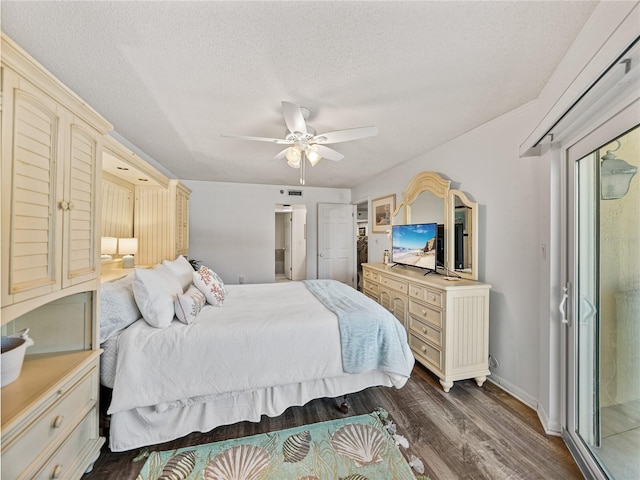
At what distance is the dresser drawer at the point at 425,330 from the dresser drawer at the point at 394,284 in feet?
0.98

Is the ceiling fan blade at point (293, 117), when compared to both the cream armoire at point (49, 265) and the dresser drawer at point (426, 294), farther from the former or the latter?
the dresser drawer at point (426, 294)

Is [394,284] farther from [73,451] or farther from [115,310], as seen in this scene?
[73,451]

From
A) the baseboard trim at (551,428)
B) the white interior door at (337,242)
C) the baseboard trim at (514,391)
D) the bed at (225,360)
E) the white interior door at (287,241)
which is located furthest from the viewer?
the white interior door at (287,241)

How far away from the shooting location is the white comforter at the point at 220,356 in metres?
1.48

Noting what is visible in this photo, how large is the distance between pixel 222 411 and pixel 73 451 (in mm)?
724

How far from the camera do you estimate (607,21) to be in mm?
1110

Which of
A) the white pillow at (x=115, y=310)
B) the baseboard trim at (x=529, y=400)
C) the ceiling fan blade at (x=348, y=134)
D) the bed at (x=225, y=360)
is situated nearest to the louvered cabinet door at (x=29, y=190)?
the white pillow at (x=115, y=310)

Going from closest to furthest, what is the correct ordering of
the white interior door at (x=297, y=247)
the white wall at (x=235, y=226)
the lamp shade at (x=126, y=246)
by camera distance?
the lamp shade at (x=126, y=246), the white wall at (x=235, y=226), the white interior door at (x=297, y=247)

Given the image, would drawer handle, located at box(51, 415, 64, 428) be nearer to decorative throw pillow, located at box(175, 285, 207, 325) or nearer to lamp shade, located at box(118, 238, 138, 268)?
decorative throw pillow, located at box(175, 285, 207, 325)

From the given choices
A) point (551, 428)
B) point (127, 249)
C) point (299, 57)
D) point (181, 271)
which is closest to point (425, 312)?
point (551, 428)

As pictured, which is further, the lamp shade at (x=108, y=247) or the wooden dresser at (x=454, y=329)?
the lamp shade at (x=108, y=247)

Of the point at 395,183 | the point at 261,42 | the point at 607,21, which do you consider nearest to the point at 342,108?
the point at 261,42

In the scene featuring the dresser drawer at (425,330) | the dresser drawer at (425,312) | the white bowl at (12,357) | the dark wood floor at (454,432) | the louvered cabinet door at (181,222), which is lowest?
the dark wood floor at (454,432)

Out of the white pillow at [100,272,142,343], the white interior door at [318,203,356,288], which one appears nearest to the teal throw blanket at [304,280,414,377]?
the white pillow at [100,272,142,343]
